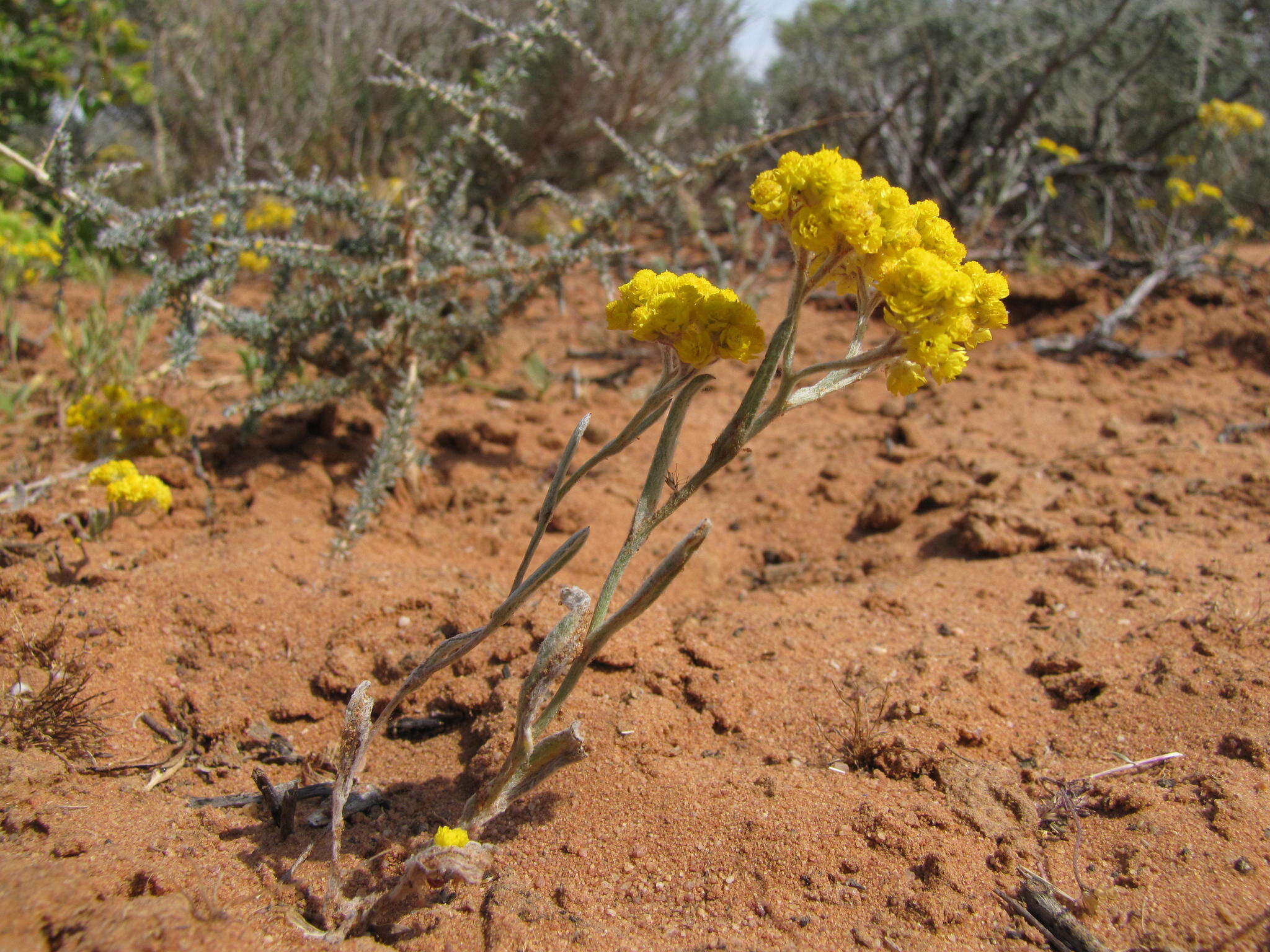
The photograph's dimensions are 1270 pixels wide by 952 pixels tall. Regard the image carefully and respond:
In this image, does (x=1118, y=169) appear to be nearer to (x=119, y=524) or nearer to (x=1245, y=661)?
(x=1245, y=661)

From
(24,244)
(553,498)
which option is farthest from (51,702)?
(24,244)

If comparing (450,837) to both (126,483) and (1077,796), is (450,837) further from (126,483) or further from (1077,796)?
(126,483)

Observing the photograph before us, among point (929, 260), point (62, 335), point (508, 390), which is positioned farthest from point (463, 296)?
point (929, 260)

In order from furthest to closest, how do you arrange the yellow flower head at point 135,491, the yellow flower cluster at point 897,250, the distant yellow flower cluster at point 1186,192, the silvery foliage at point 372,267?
the distant yellow flower cluster at point 1186,192
the silvery foliage at point 372,267
the yellow flower head at point 135,491
the yellow flower cluster at point 897,250

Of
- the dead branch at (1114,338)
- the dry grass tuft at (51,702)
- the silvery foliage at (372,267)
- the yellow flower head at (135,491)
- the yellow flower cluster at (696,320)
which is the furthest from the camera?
the dead branch at (1114,338)

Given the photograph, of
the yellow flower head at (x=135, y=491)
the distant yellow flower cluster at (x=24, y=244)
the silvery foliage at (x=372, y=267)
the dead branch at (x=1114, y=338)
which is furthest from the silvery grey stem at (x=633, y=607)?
the distant yellow flower cluster at (x=24, y=244)

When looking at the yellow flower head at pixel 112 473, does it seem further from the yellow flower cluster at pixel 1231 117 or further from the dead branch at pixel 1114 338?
the yellow flower cluster at pixel 1231 117

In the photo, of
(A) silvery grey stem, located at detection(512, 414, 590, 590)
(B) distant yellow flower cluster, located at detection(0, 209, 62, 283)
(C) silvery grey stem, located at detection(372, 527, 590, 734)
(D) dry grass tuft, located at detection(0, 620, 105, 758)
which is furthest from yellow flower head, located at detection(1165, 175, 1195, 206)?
(B) distant yellow flower cluster, located at detection(0, 209, 62, 283)

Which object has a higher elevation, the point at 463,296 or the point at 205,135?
the point at 205,135
